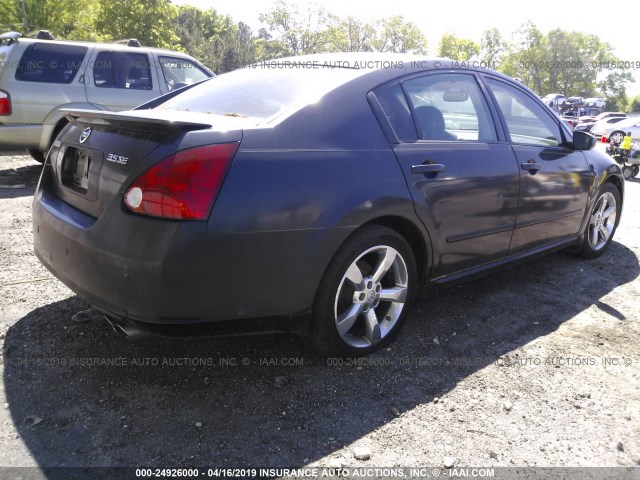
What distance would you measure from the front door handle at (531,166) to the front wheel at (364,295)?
1257 millimetres

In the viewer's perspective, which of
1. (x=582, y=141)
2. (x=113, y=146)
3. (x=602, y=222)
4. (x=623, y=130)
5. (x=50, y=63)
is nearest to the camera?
(x=113, y=146)

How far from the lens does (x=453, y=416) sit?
248 centimetres

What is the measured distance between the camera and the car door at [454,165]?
9.69 ft

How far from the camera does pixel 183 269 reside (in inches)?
84.5

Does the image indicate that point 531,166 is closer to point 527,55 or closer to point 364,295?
point 364,295

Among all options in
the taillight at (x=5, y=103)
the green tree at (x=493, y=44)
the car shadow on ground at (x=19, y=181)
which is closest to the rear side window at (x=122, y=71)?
the taillight at (x=5, y=103)

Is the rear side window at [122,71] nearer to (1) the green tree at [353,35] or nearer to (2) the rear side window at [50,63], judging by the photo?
(2) the rear side window at [50,63]

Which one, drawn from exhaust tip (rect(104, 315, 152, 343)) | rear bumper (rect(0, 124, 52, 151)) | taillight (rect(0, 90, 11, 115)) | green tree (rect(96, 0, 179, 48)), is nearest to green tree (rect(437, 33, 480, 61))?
green tree (rect(96, 0, 179, 48))

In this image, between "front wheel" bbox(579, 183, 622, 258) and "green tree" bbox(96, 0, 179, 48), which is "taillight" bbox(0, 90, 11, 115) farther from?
"green tree" bbox(96, 0, 179, 48)

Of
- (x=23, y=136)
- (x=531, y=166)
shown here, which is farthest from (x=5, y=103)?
(x=531, y=166)

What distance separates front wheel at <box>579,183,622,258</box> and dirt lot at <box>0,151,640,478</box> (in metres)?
1.24

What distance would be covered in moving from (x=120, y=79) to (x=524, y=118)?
6.14m

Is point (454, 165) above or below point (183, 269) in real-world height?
above

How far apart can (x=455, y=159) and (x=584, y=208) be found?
76.6 inches
